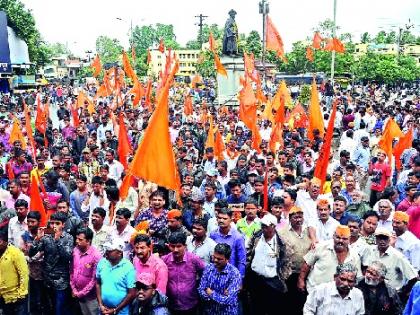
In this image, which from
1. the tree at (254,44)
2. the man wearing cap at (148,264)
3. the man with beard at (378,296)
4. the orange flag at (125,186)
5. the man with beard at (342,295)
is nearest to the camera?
the man with beard at (342,295)

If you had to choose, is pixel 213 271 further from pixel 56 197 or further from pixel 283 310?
pixel 56 197

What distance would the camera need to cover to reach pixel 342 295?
3.97 meters

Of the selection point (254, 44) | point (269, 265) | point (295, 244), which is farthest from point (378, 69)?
point (269, 265)

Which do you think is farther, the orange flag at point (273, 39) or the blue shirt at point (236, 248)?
the orange flag at point (273, 39)

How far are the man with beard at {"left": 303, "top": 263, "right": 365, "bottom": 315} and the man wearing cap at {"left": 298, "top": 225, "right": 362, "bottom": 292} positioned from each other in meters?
0.58

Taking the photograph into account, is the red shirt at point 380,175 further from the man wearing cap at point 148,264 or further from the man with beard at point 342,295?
the man wearing cap at point 148,264

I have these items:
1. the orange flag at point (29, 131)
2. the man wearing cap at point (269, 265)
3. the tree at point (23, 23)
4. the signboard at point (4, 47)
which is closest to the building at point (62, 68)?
the tree at point (23, 23)

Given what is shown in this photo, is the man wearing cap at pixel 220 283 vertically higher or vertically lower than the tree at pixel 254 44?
lower

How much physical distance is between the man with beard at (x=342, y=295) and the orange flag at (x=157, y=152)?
2046mm

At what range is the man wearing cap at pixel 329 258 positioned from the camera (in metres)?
4.55

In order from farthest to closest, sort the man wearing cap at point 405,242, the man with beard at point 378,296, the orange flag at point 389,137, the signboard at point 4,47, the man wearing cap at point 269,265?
the signboard at point 4,47 → the orange flag at point 389,137 → the man wearing cap at point 269,265 → the man wearing cap at point 405,242 → the man with beard at point 378,296

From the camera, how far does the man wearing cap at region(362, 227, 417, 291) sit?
4566mm

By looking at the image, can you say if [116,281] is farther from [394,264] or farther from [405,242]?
[405,242]

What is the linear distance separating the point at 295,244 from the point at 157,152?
1688mm
